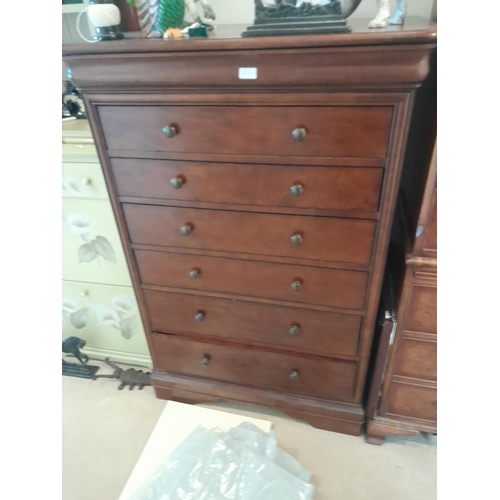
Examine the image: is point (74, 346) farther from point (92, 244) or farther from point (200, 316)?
point (200, 316)

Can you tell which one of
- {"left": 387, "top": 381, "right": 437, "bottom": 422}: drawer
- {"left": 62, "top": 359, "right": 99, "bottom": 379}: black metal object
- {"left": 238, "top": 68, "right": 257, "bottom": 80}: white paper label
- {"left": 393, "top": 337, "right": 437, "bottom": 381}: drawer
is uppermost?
{"left": 238, "top": 68, "right": 257, "bottom": 80}: white paper label

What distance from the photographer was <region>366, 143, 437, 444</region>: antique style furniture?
0.98m

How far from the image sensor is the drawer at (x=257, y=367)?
50.4 inches

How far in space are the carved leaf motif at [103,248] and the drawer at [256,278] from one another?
0.79 feet

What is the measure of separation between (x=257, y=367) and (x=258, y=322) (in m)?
0.21

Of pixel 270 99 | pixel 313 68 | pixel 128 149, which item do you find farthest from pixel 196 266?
pixel 313 68

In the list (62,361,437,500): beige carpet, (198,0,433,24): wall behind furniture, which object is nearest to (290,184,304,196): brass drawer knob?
(198,0,433,24): wall behind furniture

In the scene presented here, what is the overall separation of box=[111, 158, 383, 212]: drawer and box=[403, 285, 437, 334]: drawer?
0.93ft

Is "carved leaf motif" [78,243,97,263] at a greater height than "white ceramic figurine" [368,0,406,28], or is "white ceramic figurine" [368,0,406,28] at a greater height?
"white ceramic figurine" [368,0,406,28]

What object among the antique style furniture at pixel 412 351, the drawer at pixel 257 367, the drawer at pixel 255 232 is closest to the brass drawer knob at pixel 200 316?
the drawer at pixel 257 367

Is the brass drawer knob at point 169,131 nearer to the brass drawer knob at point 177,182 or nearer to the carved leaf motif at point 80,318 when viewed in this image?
the brass drawer knob at point 177,182

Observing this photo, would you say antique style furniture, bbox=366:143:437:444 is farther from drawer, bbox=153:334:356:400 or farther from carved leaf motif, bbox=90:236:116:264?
carved leaf motif, bbox=90:236:116:264

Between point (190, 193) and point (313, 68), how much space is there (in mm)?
458

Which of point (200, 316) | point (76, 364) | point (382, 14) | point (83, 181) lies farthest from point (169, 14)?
point (76, 364)
